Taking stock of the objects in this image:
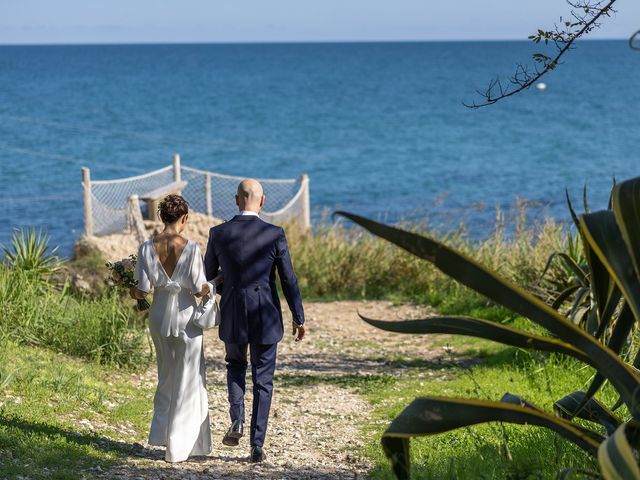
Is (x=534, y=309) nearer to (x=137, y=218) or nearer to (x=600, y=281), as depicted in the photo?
(x=600, y=281)

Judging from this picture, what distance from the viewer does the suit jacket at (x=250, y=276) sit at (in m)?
6.30

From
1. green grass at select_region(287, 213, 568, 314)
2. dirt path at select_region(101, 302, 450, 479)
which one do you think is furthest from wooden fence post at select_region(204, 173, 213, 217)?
dirt path at select_region(101, 302, 450, 479)

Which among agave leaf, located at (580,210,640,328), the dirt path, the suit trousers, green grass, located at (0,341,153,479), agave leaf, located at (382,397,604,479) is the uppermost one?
agave leaf, located at (580,210,640,328)

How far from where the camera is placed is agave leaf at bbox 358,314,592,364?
3.63m

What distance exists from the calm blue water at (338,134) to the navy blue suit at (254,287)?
868 centimetres

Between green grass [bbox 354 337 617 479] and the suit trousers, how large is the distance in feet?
2.74

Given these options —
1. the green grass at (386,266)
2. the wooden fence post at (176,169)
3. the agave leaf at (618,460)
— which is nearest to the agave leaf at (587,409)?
the agave leaf at (618,460)

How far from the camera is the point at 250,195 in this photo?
20.8 feet

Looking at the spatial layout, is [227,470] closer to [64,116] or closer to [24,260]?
[24,260]

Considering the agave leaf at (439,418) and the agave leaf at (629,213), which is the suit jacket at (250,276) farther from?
the agave leaf at (629,213)

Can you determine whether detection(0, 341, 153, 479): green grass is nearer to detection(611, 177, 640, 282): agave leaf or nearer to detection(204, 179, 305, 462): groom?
detection(204, 179, 305, 462): groom

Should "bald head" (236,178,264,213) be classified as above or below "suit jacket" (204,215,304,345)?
above

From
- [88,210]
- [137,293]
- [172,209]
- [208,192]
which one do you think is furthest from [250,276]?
[208,192]

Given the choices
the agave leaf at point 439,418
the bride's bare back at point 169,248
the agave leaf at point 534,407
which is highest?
the bride's bare back at point 169,248
